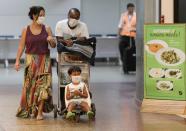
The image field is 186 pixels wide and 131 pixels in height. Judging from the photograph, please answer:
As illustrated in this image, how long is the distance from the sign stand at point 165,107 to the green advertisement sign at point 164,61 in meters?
0.08

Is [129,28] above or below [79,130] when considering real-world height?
above

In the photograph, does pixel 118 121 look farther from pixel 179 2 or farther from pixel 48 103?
pixel 179 2

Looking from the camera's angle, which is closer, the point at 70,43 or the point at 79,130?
the point at 79,130

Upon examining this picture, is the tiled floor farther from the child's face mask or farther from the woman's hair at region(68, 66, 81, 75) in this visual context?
the woman's hair at region(68, 66, 81, 75)

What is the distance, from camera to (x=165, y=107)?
10.1 m

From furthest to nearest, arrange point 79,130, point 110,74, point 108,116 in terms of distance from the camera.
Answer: point 110,74 < point 108,116 < point 79,130

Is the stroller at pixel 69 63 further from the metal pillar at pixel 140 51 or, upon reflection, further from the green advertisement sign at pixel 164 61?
the metal pillar at pixel 140 51

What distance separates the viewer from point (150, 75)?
33.5ft

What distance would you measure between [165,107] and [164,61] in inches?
30.9

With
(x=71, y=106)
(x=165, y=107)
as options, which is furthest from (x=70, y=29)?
(x=165, y=107)

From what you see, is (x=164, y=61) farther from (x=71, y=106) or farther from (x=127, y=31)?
(x=127, y=31)

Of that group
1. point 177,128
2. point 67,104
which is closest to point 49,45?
point 67,104

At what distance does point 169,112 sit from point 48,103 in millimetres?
2063

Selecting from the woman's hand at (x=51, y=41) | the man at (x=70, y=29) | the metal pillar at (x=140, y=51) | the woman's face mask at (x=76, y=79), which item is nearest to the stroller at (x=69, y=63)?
the woman's hand at (x=51, y=41)
